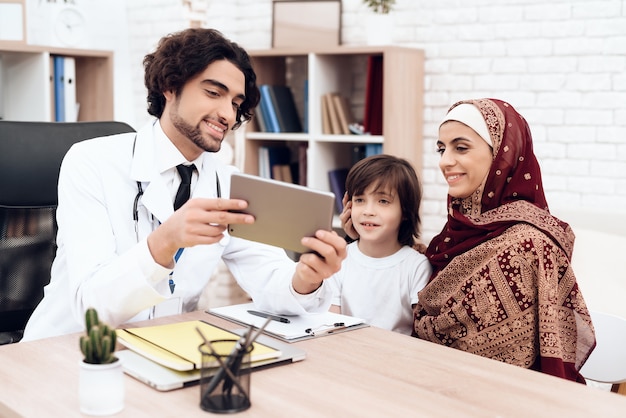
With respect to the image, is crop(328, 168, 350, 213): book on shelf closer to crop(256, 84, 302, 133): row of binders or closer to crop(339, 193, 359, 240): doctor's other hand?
crop(256, 84, 302, 133): row of binders

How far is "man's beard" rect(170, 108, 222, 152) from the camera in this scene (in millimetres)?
2014

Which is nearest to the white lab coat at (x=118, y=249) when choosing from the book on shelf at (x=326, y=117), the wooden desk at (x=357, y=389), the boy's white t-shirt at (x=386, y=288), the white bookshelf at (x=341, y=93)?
the wooden desk at (x=357, y=389)

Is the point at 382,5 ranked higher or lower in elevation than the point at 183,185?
higher

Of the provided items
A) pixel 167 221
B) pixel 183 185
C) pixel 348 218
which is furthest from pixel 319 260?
pixel 348 218

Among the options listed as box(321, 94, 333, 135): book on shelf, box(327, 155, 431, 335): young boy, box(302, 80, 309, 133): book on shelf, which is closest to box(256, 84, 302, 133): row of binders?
box(302, 80, 309, 133): book on shelf

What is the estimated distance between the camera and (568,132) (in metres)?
3.42

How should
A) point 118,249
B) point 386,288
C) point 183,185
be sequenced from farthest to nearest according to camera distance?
point 386,288
point 183,185
point 118,249

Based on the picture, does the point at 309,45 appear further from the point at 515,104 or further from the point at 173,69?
the point at 173,69

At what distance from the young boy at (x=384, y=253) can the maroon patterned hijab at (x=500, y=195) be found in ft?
0.41

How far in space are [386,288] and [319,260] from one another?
0.66 metres

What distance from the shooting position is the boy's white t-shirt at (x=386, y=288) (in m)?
2.18

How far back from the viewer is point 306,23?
3.99 m

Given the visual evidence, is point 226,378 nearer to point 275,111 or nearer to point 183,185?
point 183,185

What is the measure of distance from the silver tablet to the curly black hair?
2.41 ft
